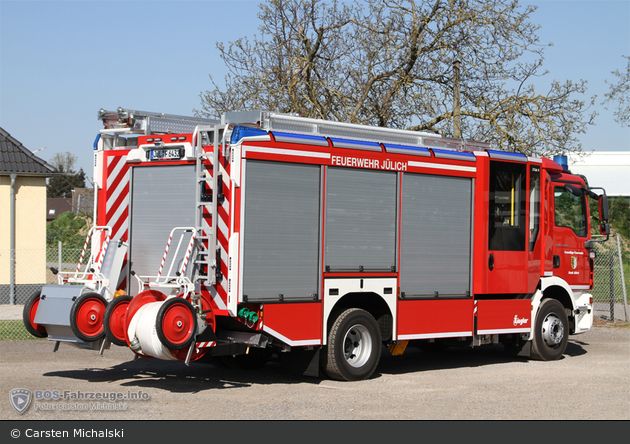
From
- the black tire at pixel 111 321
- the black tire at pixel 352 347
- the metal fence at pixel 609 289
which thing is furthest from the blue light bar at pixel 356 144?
the metal fence at pixel 609 289

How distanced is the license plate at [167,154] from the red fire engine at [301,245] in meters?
0.03

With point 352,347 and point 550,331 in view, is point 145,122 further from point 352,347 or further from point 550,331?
point 550,331

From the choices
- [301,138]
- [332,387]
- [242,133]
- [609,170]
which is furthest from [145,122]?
[609,170]

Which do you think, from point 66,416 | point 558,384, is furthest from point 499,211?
point 66,416

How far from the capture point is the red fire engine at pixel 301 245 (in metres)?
8.98

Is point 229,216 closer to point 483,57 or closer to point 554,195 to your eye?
point 554,195

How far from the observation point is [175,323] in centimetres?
849

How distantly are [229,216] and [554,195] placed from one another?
6148 mm

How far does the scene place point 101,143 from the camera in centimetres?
1059

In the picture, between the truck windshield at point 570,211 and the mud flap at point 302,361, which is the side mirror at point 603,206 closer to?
the truck windshield at point 570,211

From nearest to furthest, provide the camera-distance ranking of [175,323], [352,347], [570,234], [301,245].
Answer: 1. [175,323]
2. [301,245]
3. [352,347]
4. [570,234]

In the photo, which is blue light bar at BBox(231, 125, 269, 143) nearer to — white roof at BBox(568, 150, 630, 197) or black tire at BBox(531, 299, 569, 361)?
black tire at BBox(531, 299, 569, 361)

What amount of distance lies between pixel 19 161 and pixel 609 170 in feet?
133
